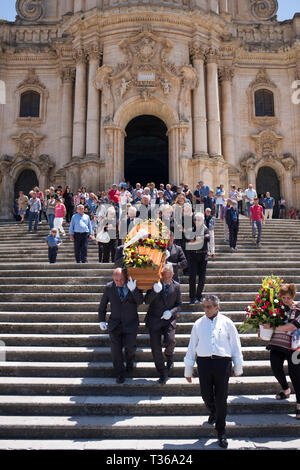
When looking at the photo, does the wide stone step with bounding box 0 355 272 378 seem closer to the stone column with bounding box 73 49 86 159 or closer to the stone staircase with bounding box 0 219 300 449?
the stone staircase with bounding box 0 219 300 449

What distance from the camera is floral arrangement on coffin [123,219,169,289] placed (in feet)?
18.0

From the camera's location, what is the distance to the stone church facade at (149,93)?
20.5m

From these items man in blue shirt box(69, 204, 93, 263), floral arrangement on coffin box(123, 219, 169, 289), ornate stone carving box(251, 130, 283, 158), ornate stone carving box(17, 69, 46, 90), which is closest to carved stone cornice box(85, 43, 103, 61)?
ornate stone carving box(17, 69, 46, 90)

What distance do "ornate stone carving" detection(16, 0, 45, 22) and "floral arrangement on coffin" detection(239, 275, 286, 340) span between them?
28.5 m

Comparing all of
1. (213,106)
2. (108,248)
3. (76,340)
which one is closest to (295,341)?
(76,340)

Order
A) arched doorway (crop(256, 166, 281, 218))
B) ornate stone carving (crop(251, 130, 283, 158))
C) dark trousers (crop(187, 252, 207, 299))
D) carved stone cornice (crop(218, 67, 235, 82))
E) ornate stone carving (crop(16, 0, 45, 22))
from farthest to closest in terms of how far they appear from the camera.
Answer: ornate stone carving (crop(16, 0, 45, 22))
arched doorway (crop(256, 166, 281, 218))
ornate stone carving (crop(251, 130, 283, 158))
carved stone cornice (crop(218, 67, 235, 82))
dark trousers (crop(187, 252, 207, 299))

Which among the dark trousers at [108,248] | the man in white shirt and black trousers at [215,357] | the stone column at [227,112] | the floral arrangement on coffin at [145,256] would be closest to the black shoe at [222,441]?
the man in white shirt and black trousers at [215,357]

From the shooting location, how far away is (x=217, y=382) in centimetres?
433

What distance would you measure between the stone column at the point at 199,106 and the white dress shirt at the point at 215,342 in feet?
55.8

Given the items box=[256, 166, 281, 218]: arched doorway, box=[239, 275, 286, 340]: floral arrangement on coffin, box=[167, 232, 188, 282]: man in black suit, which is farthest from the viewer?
box=[256, 166, 281, 218]: arched doorway

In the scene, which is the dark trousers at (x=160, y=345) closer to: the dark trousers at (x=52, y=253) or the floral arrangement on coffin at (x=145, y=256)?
the floral arrangement on coffin at (x=145, y=256)

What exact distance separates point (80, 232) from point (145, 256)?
470 centimetres

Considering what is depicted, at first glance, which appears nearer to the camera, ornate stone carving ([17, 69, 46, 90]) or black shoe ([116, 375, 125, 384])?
black shoe ([116, 375, 125, 384])

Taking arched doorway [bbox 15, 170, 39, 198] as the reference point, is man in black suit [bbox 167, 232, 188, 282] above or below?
below
